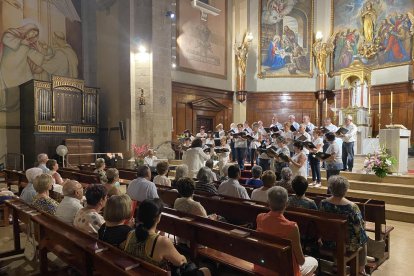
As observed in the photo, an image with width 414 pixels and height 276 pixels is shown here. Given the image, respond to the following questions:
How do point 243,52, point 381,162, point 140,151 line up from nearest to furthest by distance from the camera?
point 381,162 → point 140,151 → point 243,52

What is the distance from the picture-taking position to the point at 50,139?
1149 cm

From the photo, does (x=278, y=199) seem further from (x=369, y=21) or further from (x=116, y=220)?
(x=369, y=21)

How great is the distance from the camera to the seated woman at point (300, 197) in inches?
142

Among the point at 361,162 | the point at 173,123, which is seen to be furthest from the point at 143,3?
the point at 361,162

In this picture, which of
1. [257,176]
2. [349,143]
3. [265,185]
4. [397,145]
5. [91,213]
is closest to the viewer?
[91,213]

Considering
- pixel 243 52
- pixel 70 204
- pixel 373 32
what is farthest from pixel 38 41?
pixel 373 32

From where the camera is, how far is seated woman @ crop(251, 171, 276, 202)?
4125mm

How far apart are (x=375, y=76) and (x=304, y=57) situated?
3.45 meters

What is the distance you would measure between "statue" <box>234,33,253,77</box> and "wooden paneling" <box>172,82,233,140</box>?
1.22m

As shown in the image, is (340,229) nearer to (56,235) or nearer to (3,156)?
(56,235)

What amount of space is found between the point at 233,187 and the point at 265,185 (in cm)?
50

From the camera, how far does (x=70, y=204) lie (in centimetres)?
346

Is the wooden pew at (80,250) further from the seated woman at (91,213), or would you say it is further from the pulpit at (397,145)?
the pulpit at (397,145)

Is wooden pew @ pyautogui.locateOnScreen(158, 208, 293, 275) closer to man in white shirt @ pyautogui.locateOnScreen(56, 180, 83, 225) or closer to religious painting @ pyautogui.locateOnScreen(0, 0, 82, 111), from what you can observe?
man in white shirt @ pyautogui.locateOnScreen(56, 180, 83, 225)
